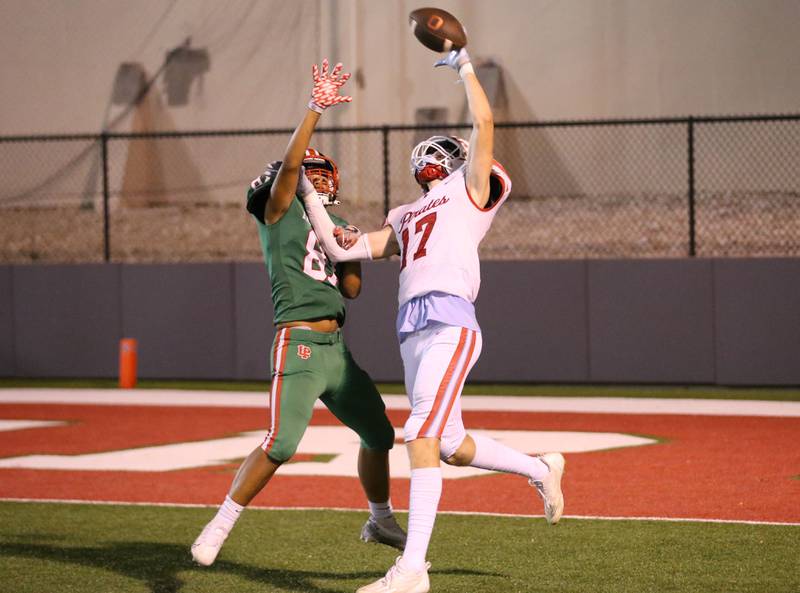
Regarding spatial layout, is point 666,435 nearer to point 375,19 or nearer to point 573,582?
point 573,582

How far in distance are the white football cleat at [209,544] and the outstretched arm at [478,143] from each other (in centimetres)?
195

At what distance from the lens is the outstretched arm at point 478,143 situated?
6.46 meters

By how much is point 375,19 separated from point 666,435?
12540mm

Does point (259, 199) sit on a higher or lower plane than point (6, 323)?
higher

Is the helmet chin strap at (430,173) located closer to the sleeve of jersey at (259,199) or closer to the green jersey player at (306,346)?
the green jersey player at (306,346)

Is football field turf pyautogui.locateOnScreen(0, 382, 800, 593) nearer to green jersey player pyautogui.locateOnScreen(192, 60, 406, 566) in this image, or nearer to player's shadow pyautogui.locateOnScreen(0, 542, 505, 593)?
player's shadow pyautogui.locateOnScreen(0, 542, 505, 593)

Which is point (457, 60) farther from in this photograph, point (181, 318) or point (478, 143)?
point (181, 318)

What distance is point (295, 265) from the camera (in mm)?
7078

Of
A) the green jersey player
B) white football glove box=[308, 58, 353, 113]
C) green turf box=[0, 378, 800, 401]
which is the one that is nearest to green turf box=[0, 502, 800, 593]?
the green jersey player

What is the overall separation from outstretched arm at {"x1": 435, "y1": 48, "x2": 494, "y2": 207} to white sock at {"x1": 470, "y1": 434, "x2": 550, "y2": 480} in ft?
3.78

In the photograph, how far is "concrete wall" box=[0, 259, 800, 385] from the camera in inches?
602

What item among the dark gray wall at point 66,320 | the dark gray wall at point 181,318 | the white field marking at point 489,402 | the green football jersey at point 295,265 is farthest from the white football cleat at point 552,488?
the dark gray wall at point 66,320

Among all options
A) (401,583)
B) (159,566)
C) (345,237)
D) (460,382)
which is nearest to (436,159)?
(345,237)

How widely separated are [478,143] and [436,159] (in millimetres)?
425
